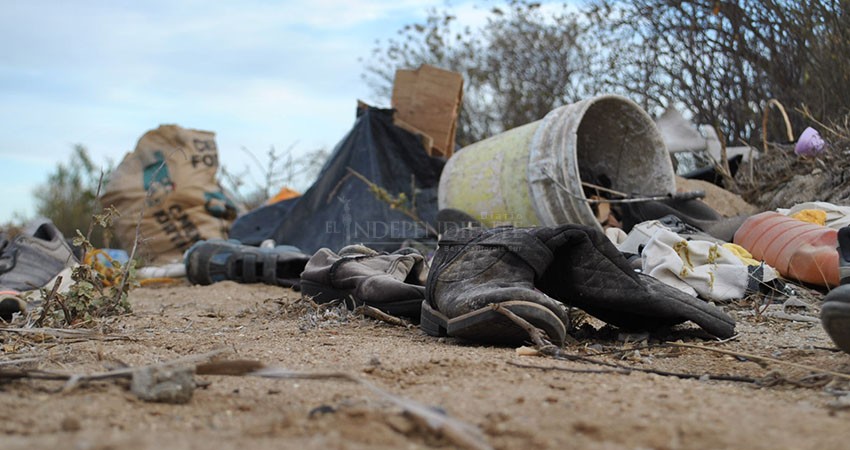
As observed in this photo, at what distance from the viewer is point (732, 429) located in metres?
1.08

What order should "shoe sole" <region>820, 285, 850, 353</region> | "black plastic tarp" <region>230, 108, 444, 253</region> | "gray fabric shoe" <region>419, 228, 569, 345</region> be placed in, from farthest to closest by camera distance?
"black plastic tarp" <region>230, 108, 444, 253</region> < "gray fabric shoe" <region>419, 228, 569, 345</region> < "shoe sole" <region>820, 285, 850, 353</region>

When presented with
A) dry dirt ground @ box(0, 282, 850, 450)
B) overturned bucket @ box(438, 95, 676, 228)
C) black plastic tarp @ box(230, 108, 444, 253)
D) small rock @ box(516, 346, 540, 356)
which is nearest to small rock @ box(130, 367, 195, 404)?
dry dirt ground @ box(0, 282, 850, 450)

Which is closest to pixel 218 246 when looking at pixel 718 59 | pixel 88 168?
pixel 718 59

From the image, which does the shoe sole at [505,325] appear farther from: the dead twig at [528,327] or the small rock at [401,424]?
the small rock at [401,424]

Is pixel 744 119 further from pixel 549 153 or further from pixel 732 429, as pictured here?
pixel 732 429

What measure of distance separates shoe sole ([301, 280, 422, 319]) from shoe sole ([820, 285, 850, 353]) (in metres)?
1.23

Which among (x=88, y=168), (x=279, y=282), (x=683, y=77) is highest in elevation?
(x=683, y=77)

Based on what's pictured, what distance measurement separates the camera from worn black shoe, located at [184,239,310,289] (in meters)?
4.12

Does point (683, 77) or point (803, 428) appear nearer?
point (803, 428)

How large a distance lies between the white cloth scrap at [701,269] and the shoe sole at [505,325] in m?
1.11

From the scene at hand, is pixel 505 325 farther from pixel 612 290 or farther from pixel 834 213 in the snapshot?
pixel 834 213

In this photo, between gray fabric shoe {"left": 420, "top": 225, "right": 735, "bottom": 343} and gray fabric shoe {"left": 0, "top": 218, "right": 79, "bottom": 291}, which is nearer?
gray fabric shoe {"left": 420, "top": 225, "right": 735, "bottom": 343}

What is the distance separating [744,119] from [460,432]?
5095 mm

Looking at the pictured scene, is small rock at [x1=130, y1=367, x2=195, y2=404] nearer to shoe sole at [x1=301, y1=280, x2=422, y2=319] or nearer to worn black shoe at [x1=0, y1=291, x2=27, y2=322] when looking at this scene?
shoe sole at [x1=301, y1=280, x2=422, y2=319]
